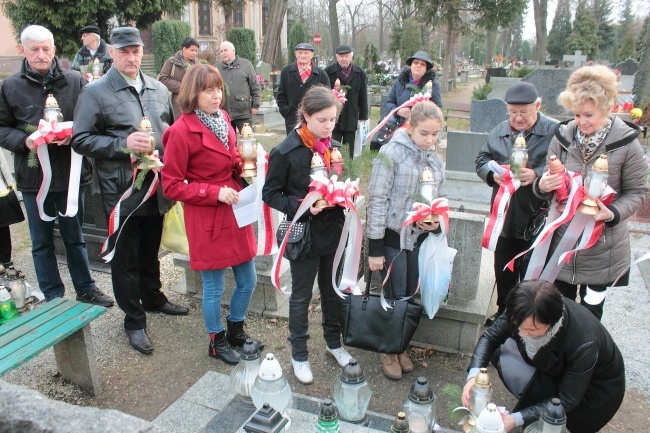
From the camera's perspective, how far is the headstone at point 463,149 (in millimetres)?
7512

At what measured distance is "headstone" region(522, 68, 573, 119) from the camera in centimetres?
1191

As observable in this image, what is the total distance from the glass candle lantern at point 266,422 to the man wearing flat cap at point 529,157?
6.67ft

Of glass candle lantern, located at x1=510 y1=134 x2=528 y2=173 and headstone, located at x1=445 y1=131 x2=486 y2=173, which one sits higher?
glass candle lantern, located at x1=510 y1=134 x2=528 y2=173

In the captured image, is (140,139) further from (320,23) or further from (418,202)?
(320,23)

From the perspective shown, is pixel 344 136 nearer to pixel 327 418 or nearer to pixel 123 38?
pixel 123 38

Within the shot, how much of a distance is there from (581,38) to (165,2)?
89.1ft

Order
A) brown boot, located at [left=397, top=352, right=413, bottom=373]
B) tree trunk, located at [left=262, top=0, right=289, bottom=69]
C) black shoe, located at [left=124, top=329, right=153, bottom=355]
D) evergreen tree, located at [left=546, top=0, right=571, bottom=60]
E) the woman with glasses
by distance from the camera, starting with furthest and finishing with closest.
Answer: evergreen tree, located at [left=546, top=0, right=571, bottom=60], tree trunk, located at [left=262, top=0, right=289, bottom=69], black shoe, located at [left=124, top=329, right=153, bottom=355], brown boot, located at [left=397, top=352, right=413, bottom=373], the woman with glasses

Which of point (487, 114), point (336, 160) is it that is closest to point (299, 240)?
point (336, 160)

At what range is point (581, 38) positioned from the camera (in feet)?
119

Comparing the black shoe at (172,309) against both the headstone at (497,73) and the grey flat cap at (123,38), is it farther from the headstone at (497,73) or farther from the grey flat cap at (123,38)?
the headstone at (497,73)

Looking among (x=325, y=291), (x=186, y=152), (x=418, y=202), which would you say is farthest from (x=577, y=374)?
(x=186, y=152)

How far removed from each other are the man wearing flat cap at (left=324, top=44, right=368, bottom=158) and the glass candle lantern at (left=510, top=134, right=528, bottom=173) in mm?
4482

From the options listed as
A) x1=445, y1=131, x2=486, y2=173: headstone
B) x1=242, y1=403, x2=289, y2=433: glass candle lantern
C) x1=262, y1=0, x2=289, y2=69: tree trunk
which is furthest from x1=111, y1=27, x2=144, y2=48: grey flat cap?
x1=262, y1=0, x2=289, y2=69: tree trunk

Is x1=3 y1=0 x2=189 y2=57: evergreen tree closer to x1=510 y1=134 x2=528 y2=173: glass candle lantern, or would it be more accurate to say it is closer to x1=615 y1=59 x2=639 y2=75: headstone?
x1=615 y1=59 x2=639 y2=75: headstone
